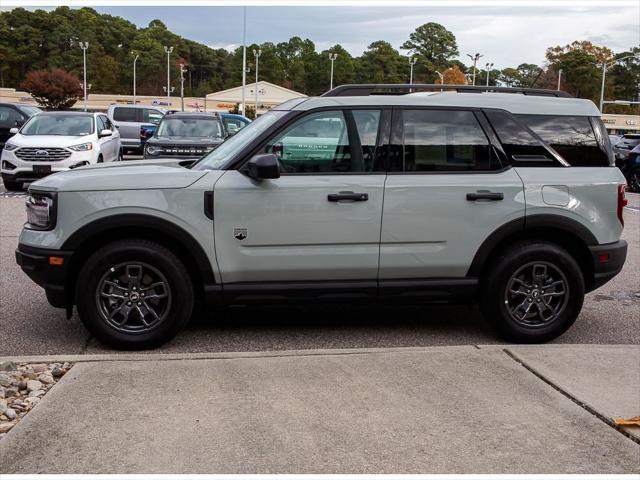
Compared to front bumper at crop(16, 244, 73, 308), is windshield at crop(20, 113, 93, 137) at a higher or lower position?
higher

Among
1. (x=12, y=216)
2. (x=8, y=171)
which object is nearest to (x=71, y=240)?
(x=12, y=216)

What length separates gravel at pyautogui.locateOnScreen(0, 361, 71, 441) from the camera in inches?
155

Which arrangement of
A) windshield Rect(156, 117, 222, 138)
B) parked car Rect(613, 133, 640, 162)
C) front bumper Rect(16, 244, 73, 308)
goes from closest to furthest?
front bumper Rect(16, 244, 73, 308) < windshield Rect(156, 117, 222, 138) < parked car Rect(613, 133, 640, 162)

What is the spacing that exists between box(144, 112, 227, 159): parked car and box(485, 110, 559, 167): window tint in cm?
1082

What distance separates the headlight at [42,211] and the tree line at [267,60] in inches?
3977

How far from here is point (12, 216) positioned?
11.8 meters

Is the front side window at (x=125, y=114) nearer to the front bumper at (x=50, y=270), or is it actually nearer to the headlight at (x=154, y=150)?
the headlight at (x=154, y=150)

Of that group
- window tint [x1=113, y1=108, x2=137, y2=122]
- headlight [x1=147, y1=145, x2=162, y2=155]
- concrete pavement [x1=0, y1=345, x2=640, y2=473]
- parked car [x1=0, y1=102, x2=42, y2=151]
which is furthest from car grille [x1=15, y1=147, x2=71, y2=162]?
window tint [x1=113, y1=108, x2=137, y2=122]

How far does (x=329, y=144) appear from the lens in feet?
17.5

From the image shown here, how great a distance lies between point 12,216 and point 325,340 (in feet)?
26.7

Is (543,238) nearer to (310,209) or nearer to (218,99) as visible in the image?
(310,209)

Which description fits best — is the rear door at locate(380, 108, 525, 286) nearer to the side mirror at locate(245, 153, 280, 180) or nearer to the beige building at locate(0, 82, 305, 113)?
the side mirror at locate(245, 153, 280, 180)

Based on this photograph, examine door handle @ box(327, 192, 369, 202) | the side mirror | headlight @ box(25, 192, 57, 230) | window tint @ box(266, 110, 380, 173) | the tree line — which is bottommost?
headlight @ box(25, 192, 57, 230)

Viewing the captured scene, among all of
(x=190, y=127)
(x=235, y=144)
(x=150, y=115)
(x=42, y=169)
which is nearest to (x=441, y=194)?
(x=235, y=144)
